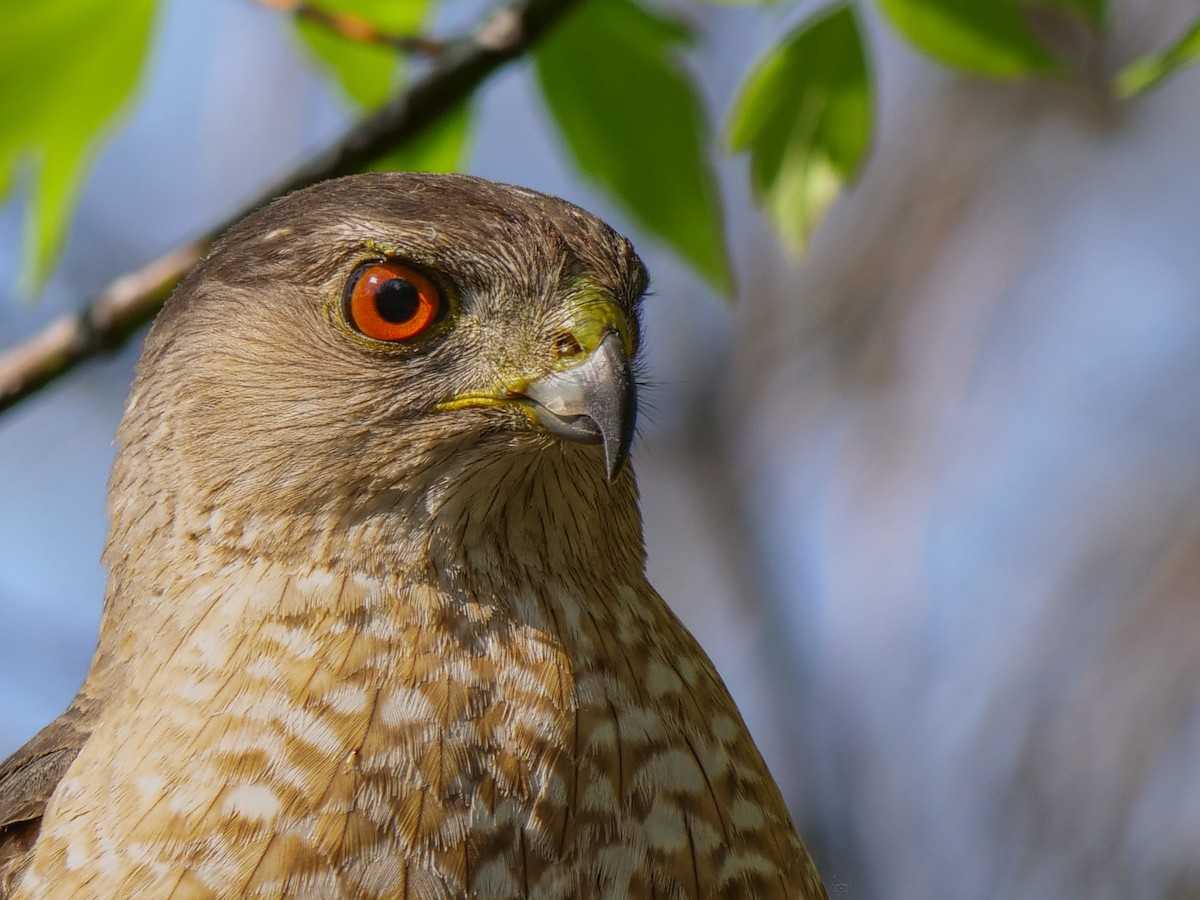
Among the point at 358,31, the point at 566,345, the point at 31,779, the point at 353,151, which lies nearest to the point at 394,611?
the point at 566,345

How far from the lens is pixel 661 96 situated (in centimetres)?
305

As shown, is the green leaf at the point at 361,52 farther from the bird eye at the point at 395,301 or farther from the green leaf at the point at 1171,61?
the green leaf at the point at 1171,61

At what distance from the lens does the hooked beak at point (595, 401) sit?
2.89m

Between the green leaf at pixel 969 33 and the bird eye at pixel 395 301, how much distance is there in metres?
1.01

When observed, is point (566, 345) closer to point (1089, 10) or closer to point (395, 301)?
point (395, 301)

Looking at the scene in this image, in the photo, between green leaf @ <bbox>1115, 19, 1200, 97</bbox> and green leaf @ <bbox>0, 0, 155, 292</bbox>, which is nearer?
green leaf @ <bbox>1115, 19, 1200, 97</bbox>

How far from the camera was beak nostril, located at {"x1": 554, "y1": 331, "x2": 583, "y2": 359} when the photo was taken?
10.1 ft

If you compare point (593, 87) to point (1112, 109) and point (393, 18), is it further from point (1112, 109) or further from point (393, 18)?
point (1112, 109)

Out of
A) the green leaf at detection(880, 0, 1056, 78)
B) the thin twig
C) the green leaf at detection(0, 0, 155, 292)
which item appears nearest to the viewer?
the green leaf at detection(880, 0, 1056, 78)

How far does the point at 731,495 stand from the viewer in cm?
1056

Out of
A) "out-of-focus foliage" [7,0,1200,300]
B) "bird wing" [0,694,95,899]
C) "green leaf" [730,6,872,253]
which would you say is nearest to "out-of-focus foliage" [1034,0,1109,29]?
"out-of-focus foliage" [7,0,1200,300]

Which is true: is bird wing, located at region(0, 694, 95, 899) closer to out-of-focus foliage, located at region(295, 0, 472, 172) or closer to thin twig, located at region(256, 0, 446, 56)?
out-of-focus foliage, located at region(295, 0, 472, 172)

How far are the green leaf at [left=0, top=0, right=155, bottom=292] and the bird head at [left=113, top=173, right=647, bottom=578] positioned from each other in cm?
42

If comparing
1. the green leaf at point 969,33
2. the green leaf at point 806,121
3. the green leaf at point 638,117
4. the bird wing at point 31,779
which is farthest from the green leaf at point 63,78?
the green leaf at point 969,33
